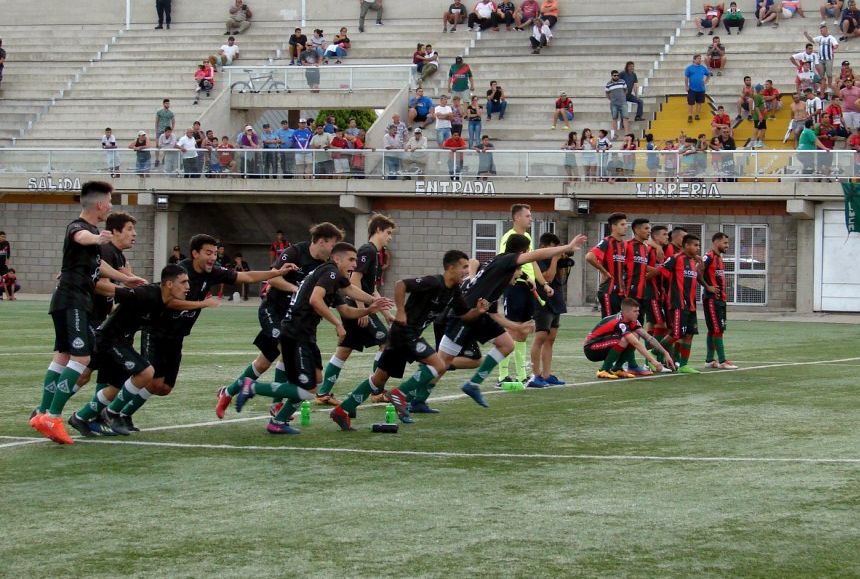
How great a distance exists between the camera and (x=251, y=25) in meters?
48.8

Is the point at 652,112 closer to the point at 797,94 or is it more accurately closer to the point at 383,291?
the point at 797,94

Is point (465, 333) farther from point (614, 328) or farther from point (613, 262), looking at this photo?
point (613, 262)

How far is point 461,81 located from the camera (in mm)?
40844

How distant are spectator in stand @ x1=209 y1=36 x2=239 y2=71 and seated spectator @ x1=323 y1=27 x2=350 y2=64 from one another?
3.04 meters

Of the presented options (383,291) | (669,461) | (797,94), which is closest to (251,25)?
(383,291)

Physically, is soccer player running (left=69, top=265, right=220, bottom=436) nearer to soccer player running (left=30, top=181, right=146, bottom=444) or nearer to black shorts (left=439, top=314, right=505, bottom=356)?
soccer player running (left=30, top=181, right=146, bottom=444)

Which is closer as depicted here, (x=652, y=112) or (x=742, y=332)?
(x=742, y=332)

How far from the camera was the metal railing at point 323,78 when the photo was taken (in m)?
41.7

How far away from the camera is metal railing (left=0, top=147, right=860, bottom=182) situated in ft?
108

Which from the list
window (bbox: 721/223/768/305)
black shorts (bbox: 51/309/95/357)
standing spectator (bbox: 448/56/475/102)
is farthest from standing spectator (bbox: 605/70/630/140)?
black shorts (bbox: 51/309/95/357)

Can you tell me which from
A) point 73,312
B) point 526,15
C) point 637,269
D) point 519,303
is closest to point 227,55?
point 526,15

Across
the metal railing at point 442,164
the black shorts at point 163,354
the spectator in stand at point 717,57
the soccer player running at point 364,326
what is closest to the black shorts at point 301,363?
the black shorts at point 163,354

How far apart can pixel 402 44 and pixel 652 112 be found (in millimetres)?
9792

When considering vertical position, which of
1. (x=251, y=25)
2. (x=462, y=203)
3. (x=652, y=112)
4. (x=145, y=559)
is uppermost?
(x=251, y=25)
